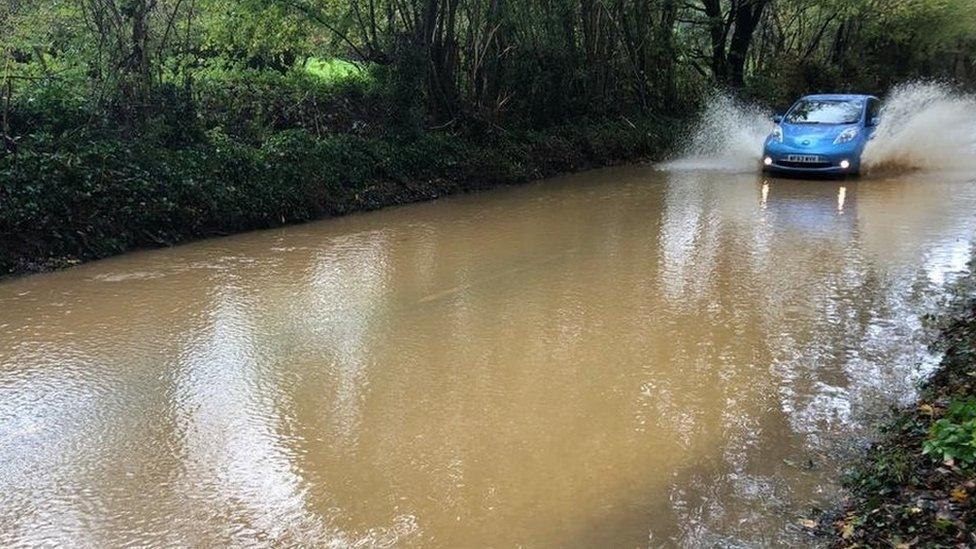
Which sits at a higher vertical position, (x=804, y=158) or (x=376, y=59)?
(x=376, y=59)

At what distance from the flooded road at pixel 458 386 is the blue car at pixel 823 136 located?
5065 mm

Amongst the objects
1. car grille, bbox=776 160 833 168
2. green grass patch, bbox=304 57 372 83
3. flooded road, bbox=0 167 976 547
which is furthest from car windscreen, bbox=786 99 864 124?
green grass patch, bbox=304 57 372 83

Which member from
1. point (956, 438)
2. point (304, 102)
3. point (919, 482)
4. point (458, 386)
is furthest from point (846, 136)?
point (919, 482)

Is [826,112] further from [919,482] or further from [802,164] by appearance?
[919,482]

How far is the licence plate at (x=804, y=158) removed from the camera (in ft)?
49.8

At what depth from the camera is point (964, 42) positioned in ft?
126

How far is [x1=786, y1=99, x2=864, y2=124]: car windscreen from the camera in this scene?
1594 centimetres

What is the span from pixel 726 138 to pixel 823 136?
7.13 m

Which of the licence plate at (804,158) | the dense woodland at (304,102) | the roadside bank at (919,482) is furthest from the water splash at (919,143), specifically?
the roadside bank at (919,482)

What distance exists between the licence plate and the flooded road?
16.6 ft

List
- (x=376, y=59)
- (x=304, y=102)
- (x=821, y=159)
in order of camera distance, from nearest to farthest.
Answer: (x=304, y=102) < (x=821, y=159) < (x=376, y=59)

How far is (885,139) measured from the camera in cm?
1662

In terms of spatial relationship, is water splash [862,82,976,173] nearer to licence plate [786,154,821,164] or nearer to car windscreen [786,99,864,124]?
car windscreen [786,99,864,124]

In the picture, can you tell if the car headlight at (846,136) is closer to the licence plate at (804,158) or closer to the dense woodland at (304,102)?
the licence plate at (804,158)
